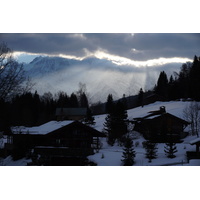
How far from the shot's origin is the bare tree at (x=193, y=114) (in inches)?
610

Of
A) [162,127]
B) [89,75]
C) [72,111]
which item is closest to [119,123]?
[162,127]

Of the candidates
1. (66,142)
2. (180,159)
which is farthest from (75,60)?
(180,159)

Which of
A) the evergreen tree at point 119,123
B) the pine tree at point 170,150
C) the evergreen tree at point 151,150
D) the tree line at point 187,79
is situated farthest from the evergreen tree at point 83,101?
the pine tree at point 170,150

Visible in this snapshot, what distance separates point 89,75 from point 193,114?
908 centimetres

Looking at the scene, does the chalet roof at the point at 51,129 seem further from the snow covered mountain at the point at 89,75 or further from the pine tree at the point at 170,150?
the pine tree at the point at 170,150

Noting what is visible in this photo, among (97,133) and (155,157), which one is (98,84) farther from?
(155,157)

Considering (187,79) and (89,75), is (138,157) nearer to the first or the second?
(89,75)

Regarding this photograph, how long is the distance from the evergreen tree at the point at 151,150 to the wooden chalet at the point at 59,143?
2.26 m

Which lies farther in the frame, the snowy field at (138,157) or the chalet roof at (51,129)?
the chalet roof at (51,129)

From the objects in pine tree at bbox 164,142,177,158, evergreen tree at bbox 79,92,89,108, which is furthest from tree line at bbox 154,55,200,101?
evergreen tree at bbox 79,92,89,108

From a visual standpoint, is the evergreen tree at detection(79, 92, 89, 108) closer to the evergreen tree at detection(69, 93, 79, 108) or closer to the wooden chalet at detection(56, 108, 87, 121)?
the evergreen tree at detection(69, 93, 79, 108)

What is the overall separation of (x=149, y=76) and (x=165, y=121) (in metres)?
3.56

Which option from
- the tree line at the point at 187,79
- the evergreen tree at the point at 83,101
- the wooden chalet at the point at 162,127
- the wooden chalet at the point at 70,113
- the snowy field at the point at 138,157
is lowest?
the snowy field at the point at 138,157

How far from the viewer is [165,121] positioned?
14.3m
